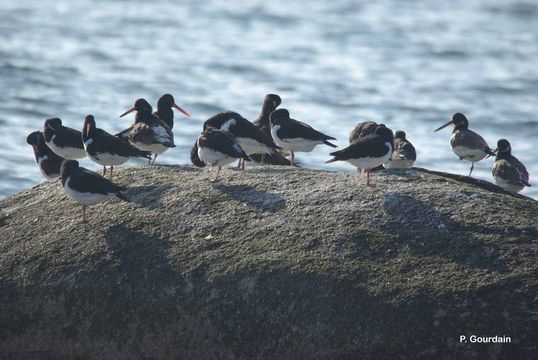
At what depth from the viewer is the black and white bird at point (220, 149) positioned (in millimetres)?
12141

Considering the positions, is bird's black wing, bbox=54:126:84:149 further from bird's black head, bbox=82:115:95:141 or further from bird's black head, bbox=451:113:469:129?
bird's black head, bbox=451:113:469:129

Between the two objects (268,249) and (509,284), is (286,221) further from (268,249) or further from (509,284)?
(509,284)

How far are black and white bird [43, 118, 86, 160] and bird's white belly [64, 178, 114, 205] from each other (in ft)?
11.6

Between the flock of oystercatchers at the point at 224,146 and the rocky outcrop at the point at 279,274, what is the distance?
0.69 m

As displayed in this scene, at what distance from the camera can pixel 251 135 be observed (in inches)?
532

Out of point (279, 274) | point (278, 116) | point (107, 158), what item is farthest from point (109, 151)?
point (279, 274)

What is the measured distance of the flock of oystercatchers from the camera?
37.2 ft

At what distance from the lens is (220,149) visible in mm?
12141

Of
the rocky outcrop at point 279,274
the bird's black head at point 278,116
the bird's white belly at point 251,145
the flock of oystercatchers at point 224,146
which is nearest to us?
the rocky outcrop at point 279,274

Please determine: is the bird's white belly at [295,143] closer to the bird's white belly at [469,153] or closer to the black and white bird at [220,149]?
the black and white bird at [220,149]

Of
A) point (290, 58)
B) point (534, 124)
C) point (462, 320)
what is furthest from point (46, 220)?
point (290, 58)

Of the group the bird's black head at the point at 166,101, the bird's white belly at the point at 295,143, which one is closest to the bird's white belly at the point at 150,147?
the bird's white belly at the point at 295,143

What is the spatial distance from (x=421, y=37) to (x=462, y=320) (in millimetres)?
30101

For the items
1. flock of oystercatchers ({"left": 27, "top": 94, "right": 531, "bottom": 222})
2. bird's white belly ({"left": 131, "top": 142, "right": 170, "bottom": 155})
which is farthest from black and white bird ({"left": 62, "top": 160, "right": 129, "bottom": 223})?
bird's white belly ({"left": 131, "top": 142, "right": 170, "bottom": 155})
